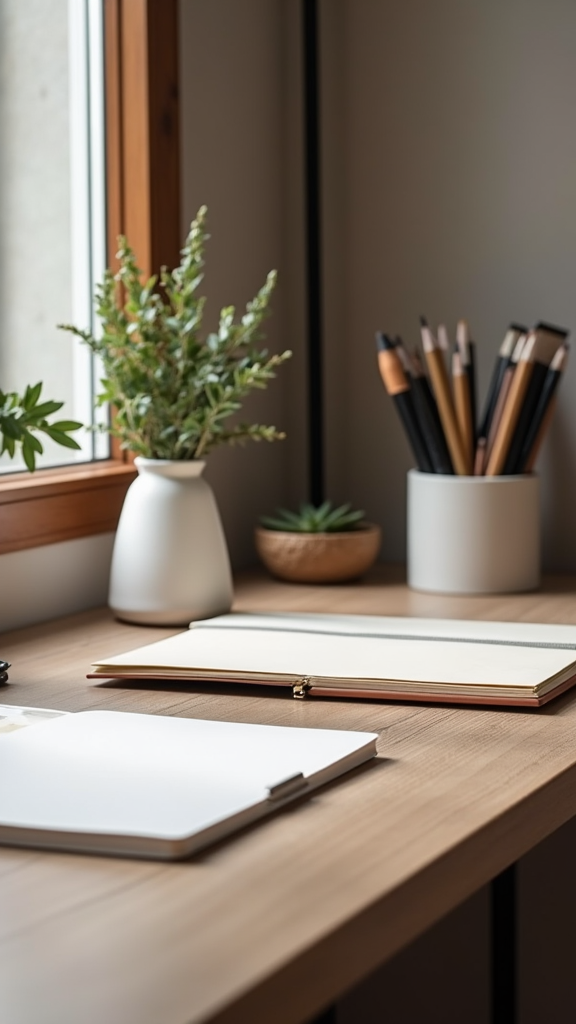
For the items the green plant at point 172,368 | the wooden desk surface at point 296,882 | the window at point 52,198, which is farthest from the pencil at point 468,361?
the wooden desk surface at point 296,882

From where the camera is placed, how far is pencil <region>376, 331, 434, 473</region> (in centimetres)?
139

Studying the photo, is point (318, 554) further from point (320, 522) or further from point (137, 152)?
point (137, 152)

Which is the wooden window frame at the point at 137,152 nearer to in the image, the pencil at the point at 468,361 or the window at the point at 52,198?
the window at the point at 52,198

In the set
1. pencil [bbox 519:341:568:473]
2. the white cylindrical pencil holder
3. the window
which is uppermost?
the window

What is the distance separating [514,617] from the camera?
122 centimetres

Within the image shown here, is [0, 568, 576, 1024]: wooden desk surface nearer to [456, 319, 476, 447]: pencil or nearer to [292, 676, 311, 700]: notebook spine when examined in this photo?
[292, 676, 311, 700]: notebook spine

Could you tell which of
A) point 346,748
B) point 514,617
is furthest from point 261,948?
point 514,617

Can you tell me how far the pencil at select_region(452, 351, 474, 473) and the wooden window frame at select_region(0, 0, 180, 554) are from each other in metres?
0.33

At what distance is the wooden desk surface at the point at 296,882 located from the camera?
48 cm

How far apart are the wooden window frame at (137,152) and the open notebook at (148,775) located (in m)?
0.51

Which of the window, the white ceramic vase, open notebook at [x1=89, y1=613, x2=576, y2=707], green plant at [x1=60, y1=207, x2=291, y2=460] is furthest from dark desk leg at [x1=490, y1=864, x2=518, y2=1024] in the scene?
the window

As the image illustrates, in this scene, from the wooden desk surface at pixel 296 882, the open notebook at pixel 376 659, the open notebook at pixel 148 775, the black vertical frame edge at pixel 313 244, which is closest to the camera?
the wooden desk surface at pixel 296 882

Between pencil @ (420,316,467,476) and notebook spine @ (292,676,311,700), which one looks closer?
notebook spine @ (292,676,311,700)

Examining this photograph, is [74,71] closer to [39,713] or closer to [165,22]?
[165,22]
